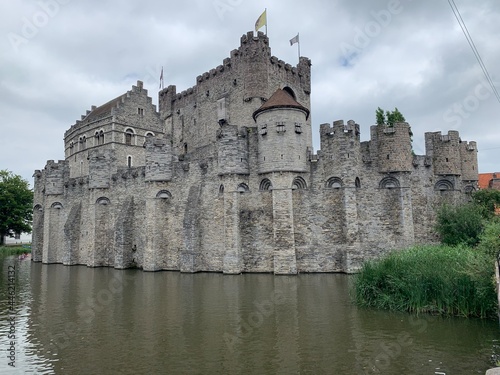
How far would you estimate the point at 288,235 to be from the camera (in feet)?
66.5

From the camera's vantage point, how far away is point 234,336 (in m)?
9.49

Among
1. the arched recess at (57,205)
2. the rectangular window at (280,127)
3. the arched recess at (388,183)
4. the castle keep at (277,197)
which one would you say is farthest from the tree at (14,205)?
the arched recess at (388,183)

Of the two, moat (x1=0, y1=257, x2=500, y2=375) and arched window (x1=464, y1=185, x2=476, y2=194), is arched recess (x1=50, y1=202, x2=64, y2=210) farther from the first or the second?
arched window (x1=464, y1=185, x2=476, y2=194)

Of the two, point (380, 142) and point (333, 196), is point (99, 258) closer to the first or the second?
point (333, 196)

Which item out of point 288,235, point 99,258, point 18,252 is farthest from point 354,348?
point 18,252

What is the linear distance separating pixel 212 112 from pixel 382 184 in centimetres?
1653

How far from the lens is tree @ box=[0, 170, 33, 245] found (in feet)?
143

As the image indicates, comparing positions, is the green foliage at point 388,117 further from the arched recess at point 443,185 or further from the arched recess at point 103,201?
the arched recess at point 103,201

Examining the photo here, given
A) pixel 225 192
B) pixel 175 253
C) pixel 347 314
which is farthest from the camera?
pixel 175 253

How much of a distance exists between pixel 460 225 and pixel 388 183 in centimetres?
476

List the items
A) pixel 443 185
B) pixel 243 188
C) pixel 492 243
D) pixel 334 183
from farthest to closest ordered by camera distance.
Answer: pixel 243 188, pixel 443 185, pixel 334 183, pixel 492 243

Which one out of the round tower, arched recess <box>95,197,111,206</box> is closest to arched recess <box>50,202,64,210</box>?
arched recess <box>95,197,111,206</box>

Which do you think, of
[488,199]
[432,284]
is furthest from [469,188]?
[432,284]

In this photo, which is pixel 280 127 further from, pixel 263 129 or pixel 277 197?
pixel 277 197
